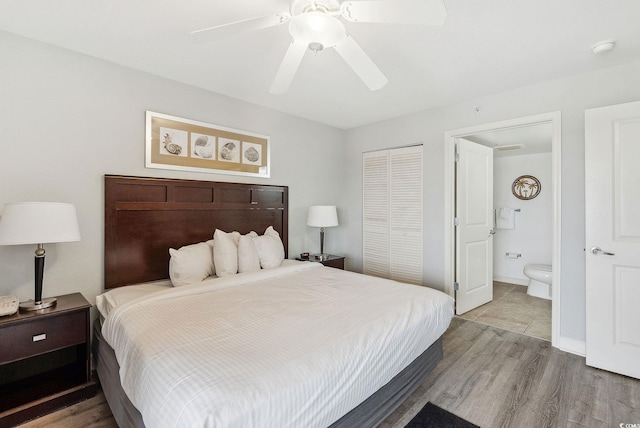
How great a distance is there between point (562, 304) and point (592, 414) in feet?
3.51

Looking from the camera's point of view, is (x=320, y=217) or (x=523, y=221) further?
(x=523, y=221)

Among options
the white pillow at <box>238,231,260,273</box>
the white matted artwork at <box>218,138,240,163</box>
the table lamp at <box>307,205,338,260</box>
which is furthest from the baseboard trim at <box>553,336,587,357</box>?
the white matted artwork at <box>218,138,240,163</box>

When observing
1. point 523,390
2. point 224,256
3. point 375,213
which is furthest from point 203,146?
point 523,390

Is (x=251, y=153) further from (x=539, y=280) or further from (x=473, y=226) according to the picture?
(x=539, y=280)

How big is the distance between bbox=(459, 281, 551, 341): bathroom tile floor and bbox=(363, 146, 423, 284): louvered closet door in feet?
2.79

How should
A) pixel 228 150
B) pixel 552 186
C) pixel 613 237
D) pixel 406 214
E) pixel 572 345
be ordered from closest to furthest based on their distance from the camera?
pixel 613 237 < pixel 572 345 < pixel 552 186 < pixel 228 150 < pixel 406 214

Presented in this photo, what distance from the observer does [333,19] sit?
1470mm

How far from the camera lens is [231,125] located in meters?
3.21

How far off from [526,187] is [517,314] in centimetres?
240

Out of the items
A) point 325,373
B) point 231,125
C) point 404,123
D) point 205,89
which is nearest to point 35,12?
point 205,89

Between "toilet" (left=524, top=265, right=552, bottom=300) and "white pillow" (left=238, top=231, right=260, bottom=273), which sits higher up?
"white pillow" (left=238, top=231, right=260, bottom=273)

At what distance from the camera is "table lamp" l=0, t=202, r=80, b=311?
176cm

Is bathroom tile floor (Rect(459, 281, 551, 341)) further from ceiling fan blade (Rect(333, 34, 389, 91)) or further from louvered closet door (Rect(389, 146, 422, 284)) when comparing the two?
ceiling fan blade (Rect(333, 34, 389, 91))

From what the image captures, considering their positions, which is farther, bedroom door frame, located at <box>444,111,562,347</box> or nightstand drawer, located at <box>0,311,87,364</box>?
bedroom door frame, located at <box>444,111,562,347</box>
